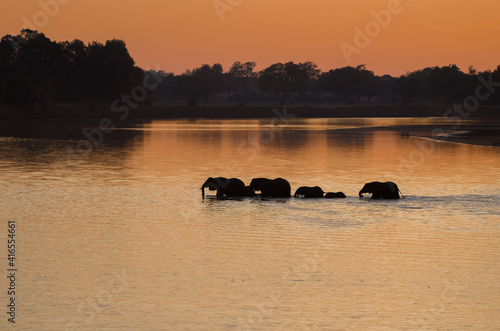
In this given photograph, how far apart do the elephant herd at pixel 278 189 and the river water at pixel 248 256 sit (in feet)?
2.67

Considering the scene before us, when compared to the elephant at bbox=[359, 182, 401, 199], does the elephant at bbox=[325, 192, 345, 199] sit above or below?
below

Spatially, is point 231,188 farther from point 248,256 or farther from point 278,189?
point 248,256

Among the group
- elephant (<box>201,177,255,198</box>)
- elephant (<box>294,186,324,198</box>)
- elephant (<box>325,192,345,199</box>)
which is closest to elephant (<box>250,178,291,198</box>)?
elephant (<box>294,186,324,198</box>)

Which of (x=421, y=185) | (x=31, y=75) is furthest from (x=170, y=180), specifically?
(x=31, y=75)

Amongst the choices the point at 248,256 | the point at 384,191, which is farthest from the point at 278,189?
the point at 248,256

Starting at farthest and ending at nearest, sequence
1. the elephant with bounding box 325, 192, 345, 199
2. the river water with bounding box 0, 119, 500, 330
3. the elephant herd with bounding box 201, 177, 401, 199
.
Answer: the elephant with bounding box 325, 192, 345, 199
the elephant herd with bounding box 201, 177, 401, 199
the river water with bounding box 0, 119, 500, 330

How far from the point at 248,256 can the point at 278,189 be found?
39.2 ft

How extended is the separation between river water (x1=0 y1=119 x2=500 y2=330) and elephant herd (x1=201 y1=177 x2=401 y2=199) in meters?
0.81

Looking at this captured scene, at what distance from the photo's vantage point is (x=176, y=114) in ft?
644

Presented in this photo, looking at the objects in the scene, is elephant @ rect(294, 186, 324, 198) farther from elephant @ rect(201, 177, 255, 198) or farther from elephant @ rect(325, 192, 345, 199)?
elephant @ rect(201, 177, 255, 198)

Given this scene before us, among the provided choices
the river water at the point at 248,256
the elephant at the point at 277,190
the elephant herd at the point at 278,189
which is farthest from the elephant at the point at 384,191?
the elephant at the point at 277,190

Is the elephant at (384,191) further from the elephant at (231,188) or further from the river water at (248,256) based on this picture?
the elephant at (231,188)

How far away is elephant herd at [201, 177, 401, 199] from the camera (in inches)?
1175

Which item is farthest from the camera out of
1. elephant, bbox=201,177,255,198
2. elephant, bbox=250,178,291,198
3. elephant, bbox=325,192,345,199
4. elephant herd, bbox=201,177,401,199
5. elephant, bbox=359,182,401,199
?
elephant, bbox=201,177,255,198
